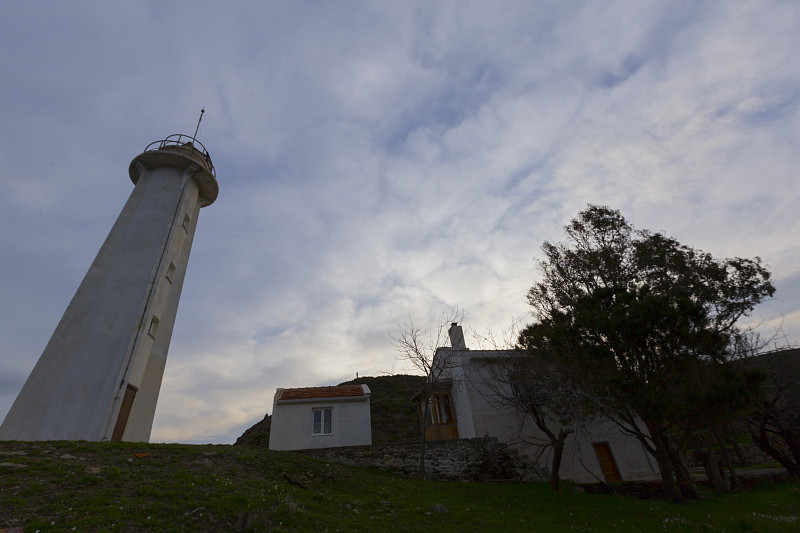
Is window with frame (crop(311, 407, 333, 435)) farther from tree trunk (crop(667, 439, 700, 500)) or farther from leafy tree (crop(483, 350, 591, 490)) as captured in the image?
tree trunk (crop(667, 439, 700, 500))

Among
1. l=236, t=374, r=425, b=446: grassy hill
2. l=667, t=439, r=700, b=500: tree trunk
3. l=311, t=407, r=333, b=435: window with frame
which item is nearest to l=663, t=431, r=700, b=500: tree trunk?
l=667, t=439, r=700, b=500: tree trunk

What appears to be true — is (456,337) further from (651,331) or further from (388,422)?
(388,422)

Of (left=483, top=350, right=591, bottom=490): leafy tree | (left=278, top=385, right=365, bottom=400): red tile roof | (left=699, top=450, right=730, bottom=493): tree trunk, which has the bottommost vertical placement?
(left=699, top=450, right=730, bottom=493): tree trunk

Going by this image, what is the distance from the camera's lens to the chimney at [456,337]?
22.9 m

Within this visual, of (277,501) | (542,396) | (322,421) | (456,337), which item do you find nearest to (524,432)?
(542,396)

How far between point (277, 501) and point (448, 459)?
1017 centimetres

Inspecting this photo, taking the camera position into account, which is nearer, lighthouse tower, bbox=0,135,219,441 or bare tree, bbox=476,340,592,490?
lighthouse tower, bbox=0,135,219,441

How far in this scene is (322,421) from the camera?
2120 centimetres

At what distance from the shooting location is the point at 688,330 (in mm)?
12484

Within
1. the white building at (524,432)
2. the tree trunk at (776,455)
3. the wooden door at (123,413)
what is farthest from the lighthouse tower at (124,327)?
the tree trunk at (776,455)

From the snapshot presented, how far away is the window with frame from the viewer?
825 inches

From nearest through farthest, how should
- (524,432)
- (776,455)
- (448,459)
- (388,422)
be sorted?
(448,459)
(776,455)
(524,432)
(388,422)

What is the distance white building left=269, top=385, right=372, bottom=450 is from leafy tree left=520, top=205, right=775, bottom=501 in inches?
410

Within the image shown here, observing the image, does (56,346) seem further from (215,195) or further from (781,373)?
(781,373)
